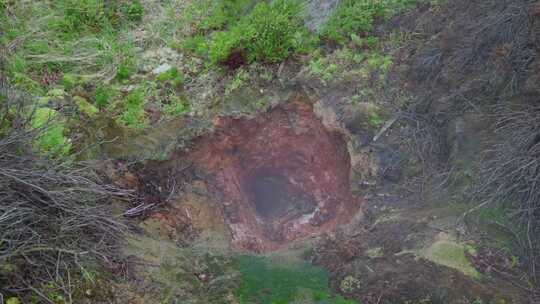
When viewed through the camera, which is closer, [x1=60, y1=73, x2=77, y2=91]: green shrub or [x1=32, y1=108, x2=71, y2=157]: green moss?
[x1=32, y1=108, x2=71, y2=157]: green moss

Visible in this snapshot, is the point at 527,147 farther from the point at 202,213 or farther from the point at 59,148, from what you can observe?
the point at 59,148

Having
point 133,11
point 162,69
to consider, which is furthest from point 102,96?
point 133,11

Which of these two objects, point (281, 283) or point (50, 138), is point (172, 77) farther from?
point (281, 283)

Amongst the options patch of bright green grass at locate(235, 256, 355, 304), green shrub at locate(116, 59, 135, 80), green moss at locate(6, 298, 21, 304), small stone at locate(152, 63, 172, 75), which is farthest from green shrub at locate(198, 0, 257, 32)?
green moss at locate(6, 298, 21, 304)

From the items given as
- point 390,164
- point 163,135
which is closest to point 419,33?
point 390,164

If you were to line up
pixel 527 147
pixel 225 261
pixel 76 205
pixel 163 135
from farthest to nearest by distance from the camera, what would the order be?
pixel 163 135 → pixel 225 261 → pixel 527 147 → pixel 76 205

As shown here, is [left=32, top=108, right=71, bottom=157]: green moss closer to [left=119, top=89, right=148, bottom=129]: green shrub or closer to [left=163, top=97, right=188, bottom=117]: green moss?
[left=119, top=89, right=148, bottom=129]: green shrub

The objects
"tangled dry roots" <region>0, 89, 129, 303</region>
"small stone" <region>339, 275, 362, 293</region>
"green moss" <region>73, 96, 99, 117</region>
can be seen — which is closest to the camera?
"tangled dry roots" <region>0, 89, 129, 303</region>
